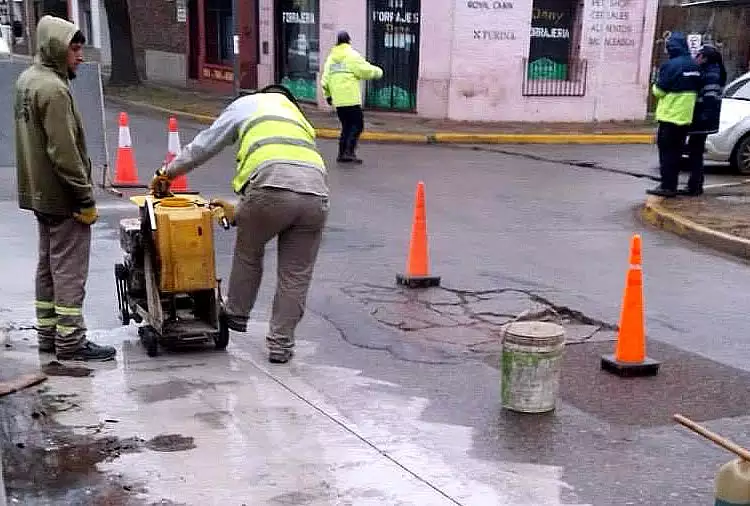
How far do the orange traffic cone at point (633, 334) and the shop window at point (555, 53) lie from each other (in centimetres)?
1481

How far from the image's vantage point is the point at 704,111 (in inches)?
448

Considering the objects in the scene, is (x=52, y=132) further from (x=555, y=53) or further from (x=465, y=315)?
(x=555, y=53)

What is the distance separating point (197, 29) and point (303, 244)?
23.4 m

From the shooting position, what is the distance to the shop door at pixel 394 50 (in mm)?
20234

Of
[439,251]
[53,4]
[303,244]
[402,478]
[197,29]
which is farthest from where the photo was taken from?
[53,4]

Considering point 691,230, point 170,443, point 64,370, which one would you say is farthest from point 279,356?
point 691,230

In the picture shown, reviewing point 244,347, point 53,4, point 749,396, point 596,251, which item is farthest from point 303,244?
point 53,4

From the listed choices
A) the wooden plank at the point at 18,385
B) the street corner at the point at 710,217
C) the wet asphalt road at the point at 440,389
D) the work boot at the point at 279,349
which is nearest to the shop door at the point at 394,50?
the street corner at the point at 710,217

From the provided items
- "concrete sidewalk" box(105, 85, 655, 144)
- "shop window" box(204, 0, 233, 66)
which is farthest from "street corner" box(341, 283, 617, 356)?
"shop window" box(204, 0, 233, 66)

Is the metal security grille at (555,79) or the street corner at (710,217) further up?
the metal security grille at (555,79)

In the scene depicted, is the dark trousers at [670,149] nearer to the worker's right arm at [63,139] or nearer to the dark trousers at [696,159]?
the dark trousers at [696,159]

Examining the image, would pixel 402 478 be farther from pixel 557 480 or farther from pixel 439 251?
pixel 439 251

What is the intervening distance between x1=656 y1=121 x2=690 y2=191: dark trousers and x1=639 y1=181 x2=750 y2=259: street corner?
238 millimetres

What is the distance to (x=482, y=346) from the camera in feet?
20.7
